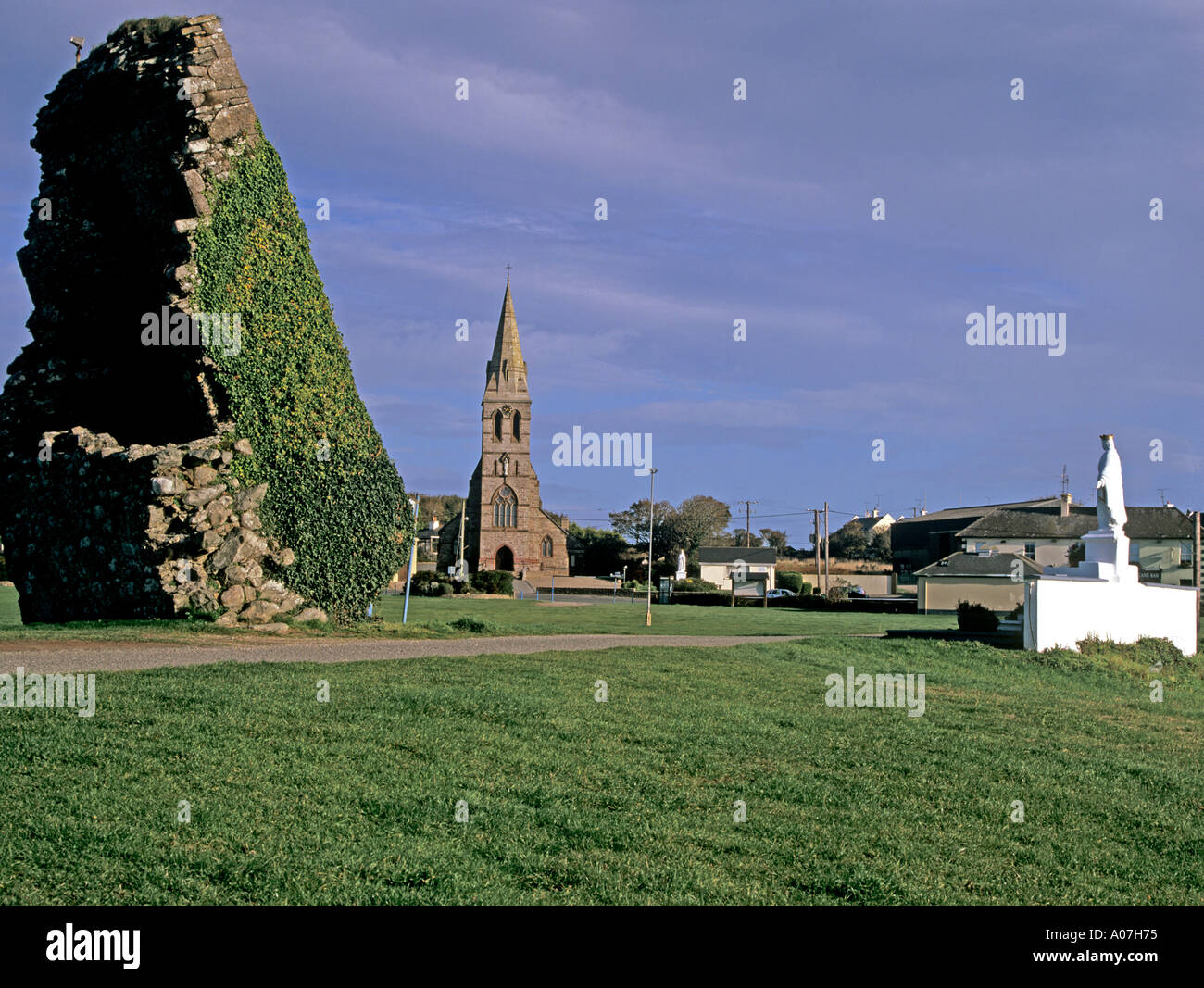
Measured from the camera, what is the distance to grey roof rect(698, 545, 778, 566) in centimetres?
9031

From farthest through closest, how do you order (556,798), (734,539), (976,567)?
(734,539) < (976,567) < (556,798)

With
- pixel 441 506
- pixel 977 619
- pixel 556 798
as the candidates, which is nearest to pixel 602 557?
pixel 441 506

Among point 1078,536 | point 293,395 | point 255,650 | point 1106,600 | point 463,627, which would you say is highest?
point 293,395

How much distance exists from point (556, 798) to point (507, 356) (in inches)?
3295

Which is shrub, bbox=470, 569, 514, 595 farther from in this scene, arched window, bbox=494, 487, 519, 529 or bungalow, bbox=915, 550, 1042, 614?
arched window, bbox=494, 487, 519, 529

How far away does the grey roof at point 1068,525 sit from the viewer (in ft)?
249

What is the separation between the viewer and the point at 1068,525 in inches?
3127

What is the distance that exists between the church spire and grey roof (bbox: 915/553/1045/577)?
45245 mm

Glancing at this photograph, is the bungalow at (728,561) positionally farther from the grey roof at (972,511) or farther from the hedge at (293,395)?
the hedge at (293,395)

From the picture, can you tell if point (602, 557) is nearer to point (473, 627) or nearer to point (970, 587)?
point (970, 587)
